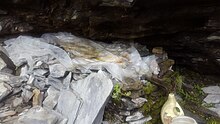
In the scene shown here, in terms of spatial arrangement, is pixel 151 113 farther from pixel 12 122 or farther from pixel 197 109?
pixel 12 122

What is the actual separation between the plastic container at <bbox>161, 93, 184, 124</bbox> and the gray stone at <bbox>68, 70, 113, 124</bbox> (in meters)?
0.84

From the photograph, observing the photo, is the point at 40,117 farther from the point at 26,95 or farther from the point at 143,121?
the point at 143,121

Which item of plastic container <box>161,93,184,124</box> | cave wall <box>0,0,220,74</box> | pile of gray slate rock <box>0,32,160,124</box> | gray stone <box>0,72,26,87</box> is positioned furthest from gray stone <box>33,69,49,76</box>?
plastic container <box>161,93,184,124</box>

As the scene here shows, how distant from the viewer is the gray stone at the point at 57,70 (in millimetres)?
3729

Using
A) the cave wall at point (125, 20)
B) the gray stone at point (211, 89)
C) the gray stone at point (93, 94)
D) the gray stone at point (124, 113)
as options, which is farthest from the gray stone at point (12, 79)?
the gray stone at point (211, 89)

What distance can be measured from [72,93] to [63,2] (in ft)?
4.13

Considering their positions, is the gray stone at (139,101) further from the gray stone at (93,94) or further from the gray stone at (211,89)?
the gray stone at (211,89)

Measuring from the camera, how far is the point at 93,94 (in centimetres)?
354

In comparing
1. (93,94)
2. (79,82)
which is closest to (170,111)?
(93,94)

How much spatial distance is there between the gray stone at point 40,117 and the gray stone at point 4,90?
336 millimetres

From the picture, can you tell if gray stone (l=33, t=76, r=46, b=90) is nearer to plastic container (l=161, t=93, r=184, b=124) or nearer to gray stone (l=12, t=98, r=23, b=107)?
gray stone (l=12, t=98, r=23, b=107)

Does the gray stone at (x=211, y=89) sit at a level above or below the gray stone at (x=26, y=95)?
below

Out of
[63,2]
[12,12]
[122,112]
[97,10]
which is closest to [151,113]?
[122,112]

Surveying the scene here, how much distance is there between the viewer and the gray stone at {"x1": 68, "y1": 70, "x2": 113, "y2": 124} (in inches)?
134
